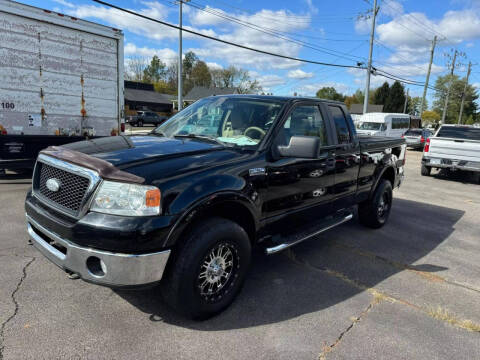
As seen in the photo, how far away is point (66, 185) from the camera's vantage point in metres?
2.64

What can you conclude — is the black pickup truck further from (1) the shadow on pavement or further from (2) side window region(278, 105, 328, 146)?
(1) the shadow on pavement

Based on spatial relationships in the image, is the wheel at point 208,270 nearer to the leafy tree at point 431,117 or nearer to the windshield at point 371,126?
the windshield at point 371,126

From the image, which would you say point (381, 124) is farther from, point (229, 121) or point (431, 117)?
point (431, 117)

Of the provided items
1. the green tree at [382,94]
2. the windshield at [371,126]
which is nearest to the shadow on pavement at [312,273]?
the windshield at [371,126]

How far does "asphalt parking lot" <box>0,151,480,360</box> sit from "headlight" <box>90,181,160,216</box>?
39.7 inches

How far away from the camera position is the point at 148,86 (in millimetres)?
61281

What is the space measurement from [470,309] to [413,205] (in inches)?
186

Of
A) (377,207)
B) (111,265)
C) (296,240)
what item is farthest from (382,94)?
(111,265)

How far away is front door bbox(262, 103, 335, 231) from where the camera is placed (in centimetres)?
333

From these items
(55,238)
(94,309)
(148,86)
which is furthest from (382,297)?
(148,86)

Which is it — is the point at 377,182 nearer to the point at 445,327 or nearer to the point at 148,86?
the point at 445,327

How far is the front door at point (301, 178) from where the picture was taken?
131 inches

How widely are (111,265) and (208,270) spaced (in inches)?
31.1

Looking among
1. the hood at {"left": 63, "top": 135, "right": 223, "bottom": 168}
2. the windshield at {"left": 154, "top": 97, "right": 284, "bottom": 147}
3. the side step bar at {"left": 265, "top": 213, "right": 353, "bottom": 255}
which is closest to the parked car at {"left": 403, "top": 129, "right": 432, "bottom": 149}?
the side step bar at {"left": 265, "top": 213, "right": 353, "bottom": 255}
